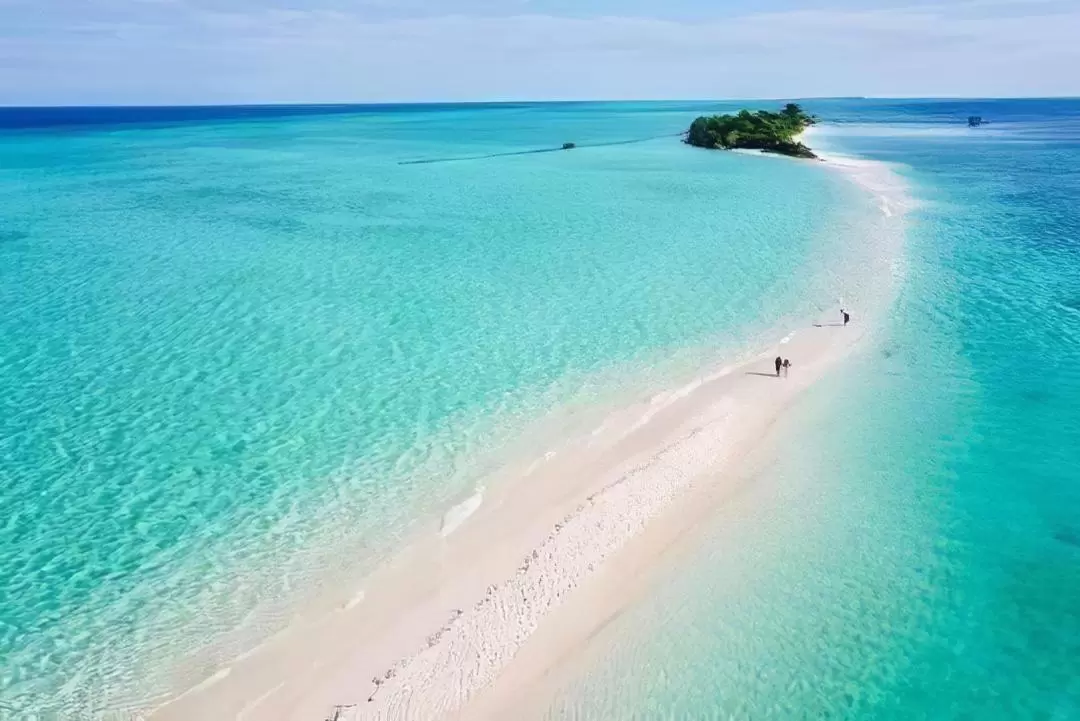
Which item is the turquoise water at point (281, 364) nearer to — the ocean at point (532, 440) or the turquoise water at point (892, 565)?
the ocean at point (532, 440)

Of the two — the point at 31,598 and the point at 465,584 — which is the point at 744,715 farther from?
the point at 31,598

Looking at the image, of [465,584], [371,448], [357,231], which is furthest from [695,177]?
[465,584]

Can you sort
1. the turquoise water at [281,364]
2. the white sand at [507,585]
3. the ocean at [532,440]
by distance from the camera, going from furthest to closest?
the turquoise water at [281,364] < the ocean at [532,440] < the white sand at [507,585]

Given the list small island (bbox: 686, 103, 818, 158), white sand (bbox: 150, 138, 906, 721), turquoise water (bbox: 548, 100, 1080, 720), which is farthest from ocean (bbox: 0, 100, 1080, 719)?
small island (bbox: 686, 103, 818, 158)

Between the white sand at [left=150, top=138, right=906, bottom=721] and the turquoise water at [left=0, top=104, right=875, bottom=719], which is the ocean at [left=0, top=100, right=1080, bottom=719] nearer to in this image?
the turquoise water at [left=0, top=104, right=875, bottom=719]

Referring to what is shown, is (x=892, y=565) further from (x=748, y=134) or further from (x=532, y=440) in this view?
(x=748, y=134)

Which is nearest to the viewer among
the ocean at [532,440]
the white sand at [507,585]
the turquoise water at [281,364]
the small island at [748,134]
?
the white sand at [507,585]

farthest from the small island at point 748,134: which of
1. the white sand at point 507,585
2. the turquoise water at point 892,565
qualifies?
the white sand at point 507,585
